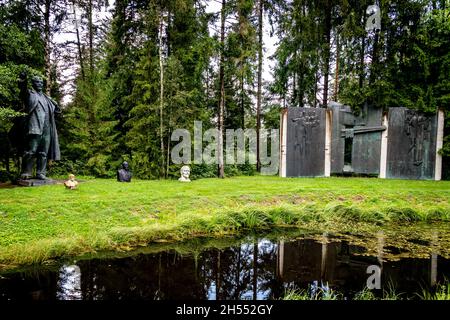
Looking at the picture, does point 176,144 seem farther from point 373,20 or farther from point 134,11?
point 373,20

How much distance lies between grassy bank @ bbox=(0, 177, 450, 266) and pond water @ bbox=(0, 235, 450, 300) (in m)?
0.60

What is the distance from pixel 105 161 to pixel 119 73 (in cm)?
467

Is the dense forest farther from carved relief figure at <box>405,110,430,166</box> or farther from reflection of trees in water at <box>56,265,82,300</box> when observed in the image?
reflection of trees in water at <box>56,265,82,300</box>

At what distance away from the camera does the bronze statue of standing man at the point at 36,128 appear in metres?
7.83

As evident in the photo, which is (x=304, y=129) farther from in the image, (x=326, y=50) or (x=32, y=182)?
(x=32, y=182)

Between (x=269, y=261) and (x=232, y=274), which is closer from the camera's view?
(x=232, y=274)

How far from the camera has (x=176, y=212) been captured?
6820mm

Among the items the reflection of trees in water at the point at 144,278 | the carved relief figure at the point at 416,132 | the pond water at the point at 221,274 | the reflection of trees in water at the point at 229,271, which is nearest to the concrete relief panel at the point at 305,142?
the carved relief figure at the point at 416,132

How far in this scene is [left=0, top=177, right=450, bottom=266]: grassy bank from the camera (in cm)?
521

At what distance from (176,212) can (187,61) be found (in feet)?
30.0

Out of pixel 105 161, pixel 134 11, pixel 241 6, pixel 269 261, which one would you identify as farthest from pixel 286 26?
pixel 269 261

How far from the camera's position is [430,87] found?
12641mm
